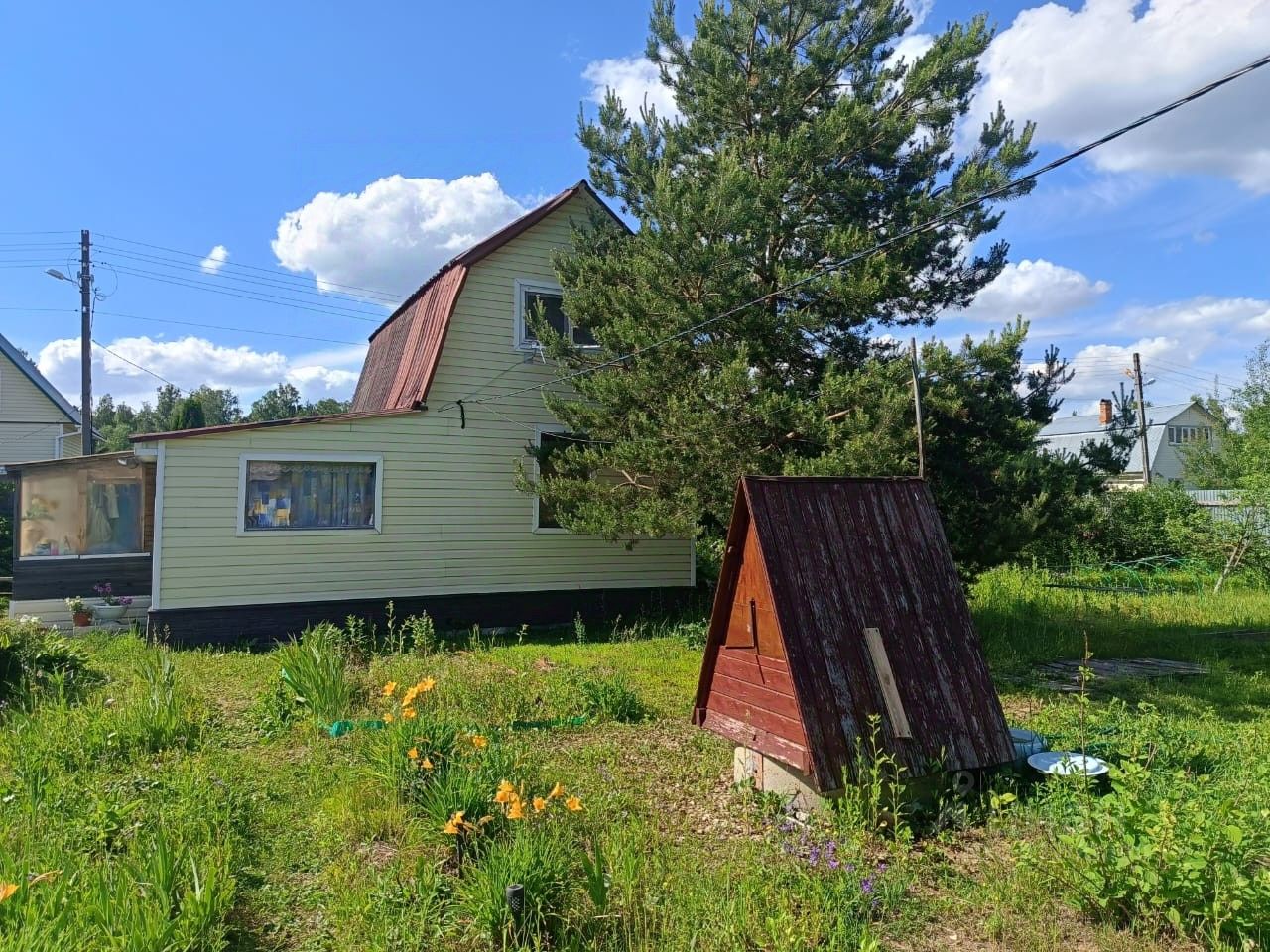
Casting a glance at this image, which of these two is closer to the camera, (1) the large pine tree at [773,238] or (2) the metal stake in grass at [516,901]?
(2) the metal stake in grass at [516,901]

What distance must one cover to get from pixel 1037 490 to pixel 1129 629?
203 inches

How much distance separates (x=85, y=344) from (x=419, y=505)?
14934 millimetres

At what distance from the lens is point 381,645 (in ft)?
33.9

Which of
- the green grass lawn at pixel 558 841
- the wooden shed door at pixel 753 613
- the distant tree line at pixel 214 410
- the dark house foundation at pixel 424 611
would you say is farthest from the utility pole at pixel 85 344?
the distant tree line at pixel 214 410

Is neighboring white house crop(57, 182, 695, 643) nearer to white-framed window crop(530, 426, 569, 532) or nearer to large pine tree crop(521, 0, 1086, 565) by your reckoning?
white-framed window crop(530, 426, 569, 532)

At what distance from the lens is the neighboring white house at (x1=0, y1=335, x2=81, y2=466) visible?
70.6 ft

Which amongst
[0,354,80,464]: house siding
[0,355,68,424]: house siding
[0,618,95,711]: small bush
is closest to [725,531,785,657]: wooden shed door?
[0,618,95,711]: small bush

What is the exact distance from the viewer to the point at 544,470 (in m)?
12.4

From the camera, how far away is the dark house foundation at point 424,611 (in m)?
10.2

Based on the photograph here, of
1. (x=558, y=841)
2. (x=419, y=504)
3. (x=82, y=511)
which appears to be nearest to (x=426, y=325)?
(x=419, y=504)

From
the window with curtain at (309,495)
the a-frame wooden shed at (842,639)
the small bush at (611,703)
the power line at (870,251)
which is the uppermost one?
the power line at (870,251)

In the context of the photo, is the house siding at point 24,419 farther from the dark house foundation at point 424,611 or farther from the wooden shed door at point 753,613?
the wooden shed door at point 753,613

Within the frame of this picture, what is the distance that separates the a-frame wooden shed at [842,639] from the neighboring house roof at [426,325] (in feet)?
24.8

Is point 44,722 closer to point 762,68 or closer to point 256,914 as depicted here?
point 256,914
